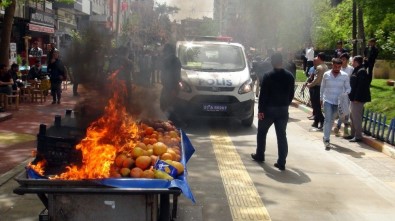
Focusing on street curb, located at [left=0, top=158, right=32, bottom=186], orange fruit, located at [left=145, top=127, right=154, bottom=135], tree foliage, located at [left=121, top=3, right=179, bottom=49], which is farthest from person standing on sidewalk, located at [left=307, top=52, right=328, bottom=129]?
tree foliage, located at [left=121, top=3, right=179, bottom=49]

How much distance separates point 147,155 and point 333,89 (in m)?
5.53

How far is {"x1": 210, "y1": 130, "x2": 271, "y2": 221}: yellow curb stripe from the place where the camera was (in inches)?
217

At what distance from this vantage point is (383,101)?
15.2 metres

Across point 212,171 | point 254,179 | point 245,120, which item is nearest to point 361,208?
point 254,179

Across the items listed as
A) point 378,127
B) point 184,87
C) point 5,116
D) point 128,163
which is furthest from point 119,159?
point 5,116

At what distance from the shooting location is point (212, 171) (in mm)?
7320

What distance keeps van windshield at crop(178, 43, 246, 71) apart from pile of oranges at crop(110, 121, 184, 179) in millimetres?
5921

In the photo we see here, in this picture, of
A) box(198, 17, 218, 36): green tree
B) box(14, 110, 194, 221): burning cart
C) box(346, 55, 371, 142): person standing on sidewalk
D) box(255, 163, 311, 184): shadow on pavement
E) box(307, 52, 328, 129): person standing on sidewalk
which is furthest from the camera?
box(198, 17, 218, 36): green tree

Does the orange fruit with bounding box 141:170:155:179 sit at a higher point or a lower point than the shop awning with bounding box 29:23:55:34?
lower

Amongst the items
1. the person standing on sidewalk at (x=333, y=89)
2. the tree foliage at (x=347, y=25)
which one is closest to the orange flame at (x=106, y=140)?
the person standing on sidewalk at (x=333, y=89)

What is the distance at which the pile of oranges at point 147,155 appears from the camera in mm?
4316

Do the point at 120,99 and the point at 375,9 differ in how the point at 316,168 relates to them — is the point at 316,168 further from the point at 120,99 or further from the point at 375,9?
the point at 375,9

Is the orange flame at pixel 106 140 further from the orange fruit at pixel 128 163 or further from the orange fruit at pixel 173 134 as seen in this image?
the orange fruit at pixel 173 134

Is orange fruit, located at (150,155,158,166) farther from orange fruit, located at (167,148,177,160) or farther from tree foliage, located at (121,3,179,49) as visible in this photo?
tree foliage, located at (121,3,179,49)
